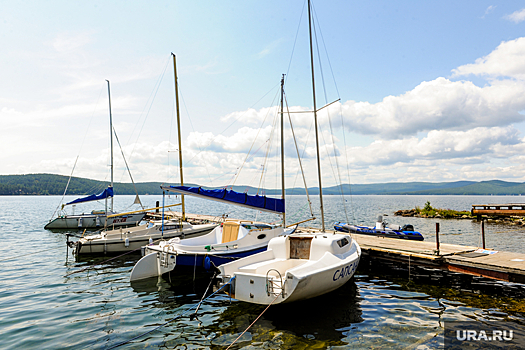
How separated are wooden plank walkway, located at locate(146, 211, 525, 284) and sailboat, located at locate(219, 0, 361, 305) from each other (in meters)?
3.31

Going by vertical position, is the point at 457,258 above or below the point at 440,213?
above

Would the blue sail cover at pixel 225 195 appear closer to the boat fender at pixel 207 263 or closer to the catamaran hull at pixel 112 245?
the boat fender at pixel 207 263

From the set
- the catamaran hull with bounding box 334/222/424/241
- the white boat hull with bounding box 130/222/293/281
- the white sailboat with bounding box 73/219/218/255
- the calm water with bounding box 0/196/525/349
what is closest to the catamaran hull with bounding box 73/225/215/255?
the white sailboat with bounding box 73/219/218/255

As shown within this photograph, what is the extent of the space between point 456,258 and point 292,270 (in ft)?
31.1

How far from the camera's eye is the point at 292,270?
947cm

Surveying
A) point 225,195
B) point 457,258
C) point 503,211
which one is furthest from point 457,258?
point 503,211

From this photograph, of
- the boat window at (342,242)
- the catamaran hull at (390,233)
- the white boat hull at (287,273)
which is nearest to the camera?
the white boat hull at (287,273)

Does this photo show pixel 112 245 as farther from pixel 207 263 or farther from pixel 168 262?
pixel 207 263

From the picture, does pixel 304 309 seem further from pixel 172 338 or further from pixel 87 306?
pixel 87 306

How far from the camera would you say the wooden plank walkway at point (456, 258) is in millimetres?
11930

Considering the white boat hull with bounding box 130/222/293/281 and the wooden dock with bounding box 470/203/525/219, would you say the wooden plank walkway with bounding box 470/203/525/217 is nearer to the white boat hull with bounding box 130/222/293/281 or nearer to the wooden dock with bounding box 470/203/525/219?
the wooden dock with bounding box 470/203/525/219

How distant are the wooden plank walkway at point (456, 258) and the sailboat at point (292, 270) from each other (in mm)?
3307

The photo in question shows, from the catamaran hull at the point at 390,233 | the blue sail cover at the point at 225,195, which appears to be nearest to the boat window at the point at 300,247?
the blue sail cover at the point at 225,195

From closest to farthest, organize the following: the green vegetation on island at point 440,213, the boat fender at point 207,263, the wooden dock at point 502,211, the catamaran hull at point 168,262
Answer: the boat fender at point 207,263 < the catamaran hull at point 168,262 < the wooden dock at point 502,211 < the green vegetation on island at point 440,213
